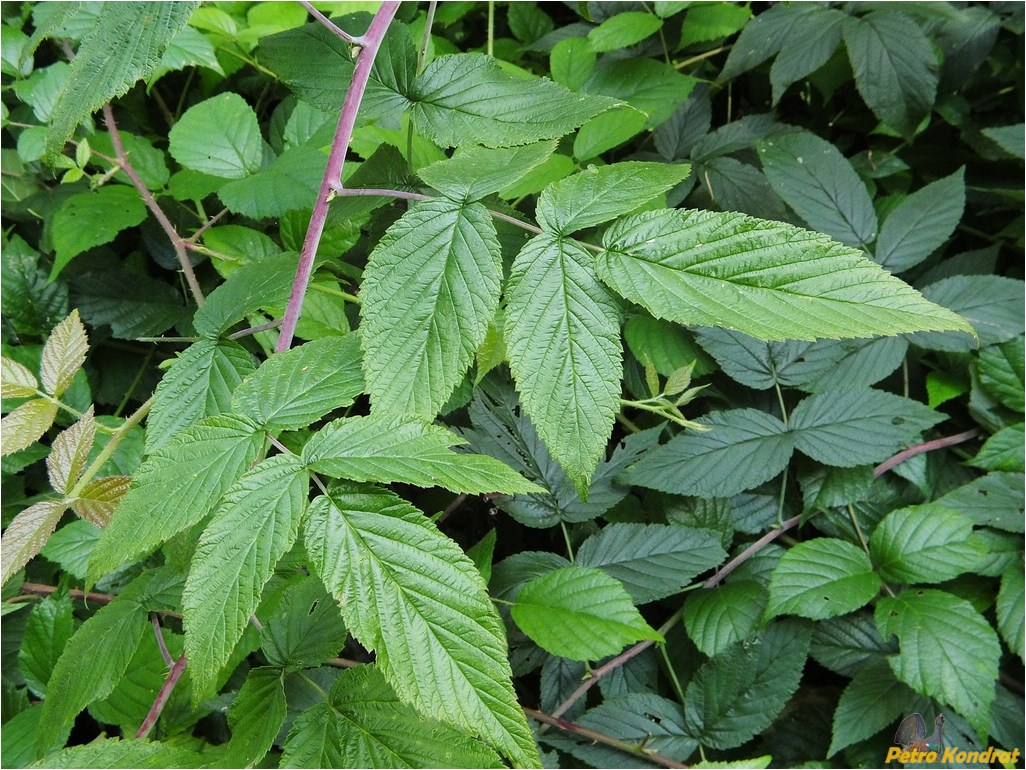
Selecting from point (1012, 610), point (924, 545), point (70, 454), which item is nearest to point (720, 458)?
point (924, 545)

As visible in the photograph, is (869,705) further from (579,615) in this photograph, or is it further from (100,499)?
(100,499)

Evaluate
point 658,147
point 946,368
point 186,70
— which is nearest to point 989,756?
point 946,368

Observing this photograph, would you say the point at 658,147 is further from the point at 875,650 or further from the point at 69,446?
the point at 69,446

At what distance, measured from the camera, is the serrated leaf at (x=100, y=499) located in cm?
59

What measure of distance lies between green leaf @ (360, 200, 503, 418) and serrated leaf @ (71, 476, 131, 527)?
0.89 ft

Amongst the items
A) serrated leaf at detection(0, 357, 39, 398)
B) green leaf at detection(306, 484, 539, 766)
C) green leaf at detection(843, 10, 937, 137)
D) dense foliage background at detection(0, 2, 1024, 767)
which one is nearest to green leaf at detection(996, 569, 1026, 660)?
dense foliage background at detection(0, 2, 1024, 767)

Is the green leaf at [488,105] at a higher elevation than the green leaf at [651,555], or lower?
higher

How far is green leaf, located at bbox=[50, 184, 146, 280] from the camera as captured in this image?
98 cm

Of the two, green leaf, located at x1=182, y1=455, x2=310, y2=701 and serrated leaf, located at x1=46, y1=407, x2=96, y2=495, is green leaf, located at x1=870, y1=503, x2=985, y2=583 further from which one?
serrated leaf, located at x1=46, y1=407, x2=96, y2=495

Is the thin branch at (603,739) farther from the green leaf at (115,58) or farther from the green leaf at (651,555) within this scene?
the green leaf at (115,58)

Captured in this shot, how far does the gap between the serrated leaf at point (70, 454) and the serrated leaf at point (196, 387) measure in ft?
0.25

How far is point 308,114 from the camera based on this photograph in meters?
1.05

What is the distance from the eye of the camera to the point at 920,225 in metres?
1.04

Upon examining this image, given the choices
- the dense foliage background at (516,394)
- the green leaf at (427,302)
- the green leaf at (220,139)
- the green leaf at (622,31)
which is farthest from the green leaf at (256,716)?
the green leaf at (622,31)
